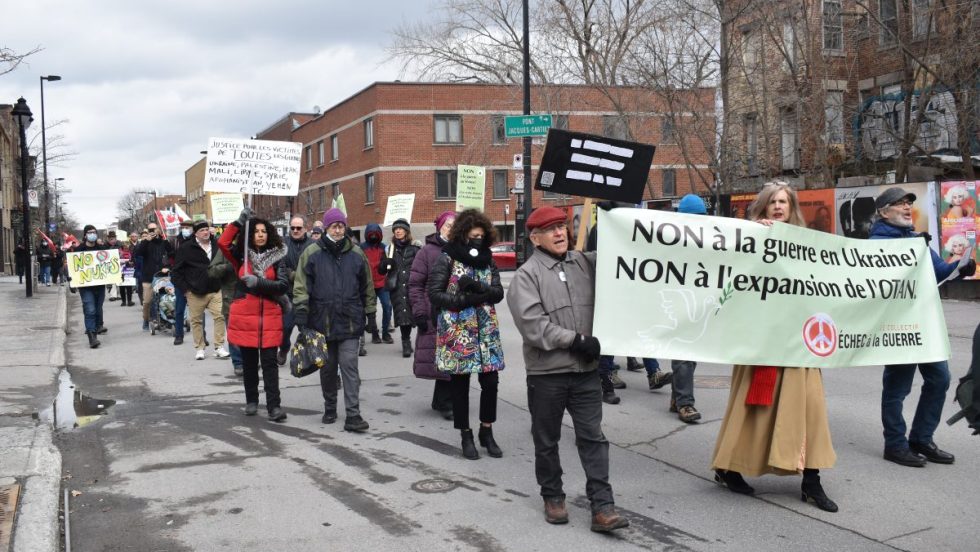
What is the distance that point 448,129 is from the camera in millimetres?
45875

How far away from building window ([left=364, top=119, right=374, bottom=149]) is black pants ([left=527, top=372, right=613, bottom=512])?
42365 millimetres

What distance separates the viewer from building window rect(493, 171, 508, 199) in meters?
46.3

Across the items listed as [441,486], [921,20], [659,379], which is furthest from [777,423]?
[921,20]

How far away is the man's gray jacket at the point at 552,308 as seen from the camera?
4777mm

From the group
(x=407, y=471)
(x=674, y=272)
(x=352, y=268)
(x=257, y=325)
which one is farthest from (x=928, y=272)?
(x=257, y=325)

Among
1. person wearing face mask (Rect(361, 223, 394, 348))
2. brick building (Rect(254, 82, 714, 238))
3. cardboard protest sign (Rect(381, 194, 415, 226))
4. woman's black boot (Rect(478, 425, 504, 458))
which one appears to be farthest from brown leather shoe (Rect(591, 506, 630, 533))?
brick building (Rect(254, 82, 714, 238))

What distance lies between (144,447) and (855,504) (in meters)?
5.27

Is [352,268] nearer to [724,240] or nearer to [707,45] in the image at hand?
[724,240]

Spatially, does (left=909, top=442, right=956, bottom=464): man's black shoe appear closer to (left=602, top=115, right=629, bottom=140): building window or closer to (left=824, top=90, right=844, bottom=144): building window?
(left=824, top=90, right=844, bottom=144): building window

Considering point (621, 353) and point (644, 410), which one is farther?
point (644, 410)

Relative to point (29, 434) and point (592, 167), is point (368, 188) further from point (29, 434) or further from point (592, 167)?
point (592, 167)

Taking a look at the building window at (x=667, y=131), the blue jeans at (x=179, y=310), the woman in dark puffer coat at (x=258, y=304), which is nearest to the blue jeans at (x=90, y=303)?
the blue jeans at (x=179, y=310)

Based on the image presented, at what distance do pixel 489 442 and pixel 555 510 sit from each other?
1.63 metres

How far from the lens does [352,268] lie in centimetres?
767
